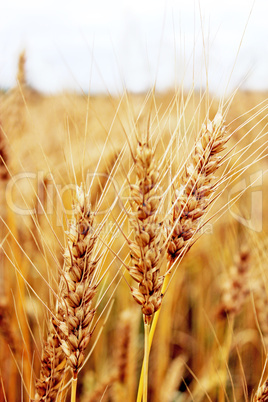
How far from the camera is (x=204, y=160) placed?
755mm

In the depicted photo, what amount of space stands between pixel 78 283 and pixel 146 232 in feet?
0.56

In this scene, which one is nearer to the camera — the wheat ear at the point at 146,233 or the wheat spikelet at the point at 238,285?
the wheat ear at the point at 146,233

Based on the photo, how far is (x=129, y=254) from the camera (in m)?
0.80

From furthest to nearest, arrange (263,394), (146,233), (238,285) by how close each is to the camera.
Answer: (238,285)
(263,394)
(146,233)

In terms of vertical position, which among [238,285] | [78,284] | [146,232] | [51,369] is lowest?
[238,285]

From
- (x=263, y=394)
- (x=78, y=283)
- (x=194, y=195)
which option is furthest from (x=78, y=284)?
(x=263, y=394)

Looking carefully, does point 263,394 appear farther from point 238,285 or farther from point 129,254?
point 238,285

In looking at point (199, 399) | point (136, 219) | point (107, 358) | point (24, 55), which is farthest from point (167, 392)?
point (24, 55)

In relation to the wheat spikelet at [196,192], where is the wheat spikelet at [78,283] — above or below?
below

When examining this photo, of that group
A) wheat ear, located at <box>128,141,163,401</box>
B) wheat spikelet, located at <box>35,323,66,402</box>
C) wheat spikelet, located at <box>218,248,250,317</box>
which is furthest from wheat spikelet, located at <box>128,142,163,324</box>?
Answer: wheat spikelet, located at <box>218,248,250,317</box>

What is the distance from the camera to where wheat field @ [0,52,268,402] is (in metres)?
0.70

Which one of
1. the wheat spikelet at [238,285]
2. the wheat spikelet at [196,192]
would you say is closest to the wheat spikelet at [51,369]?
the wheat spikelet at [196,192]

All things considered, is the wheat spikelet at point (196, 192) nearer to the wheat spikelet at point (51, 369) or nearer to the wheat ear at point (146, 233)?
the wheat ear at point (146, 233)

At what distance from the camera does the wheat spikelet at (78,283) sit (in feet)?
2.26
